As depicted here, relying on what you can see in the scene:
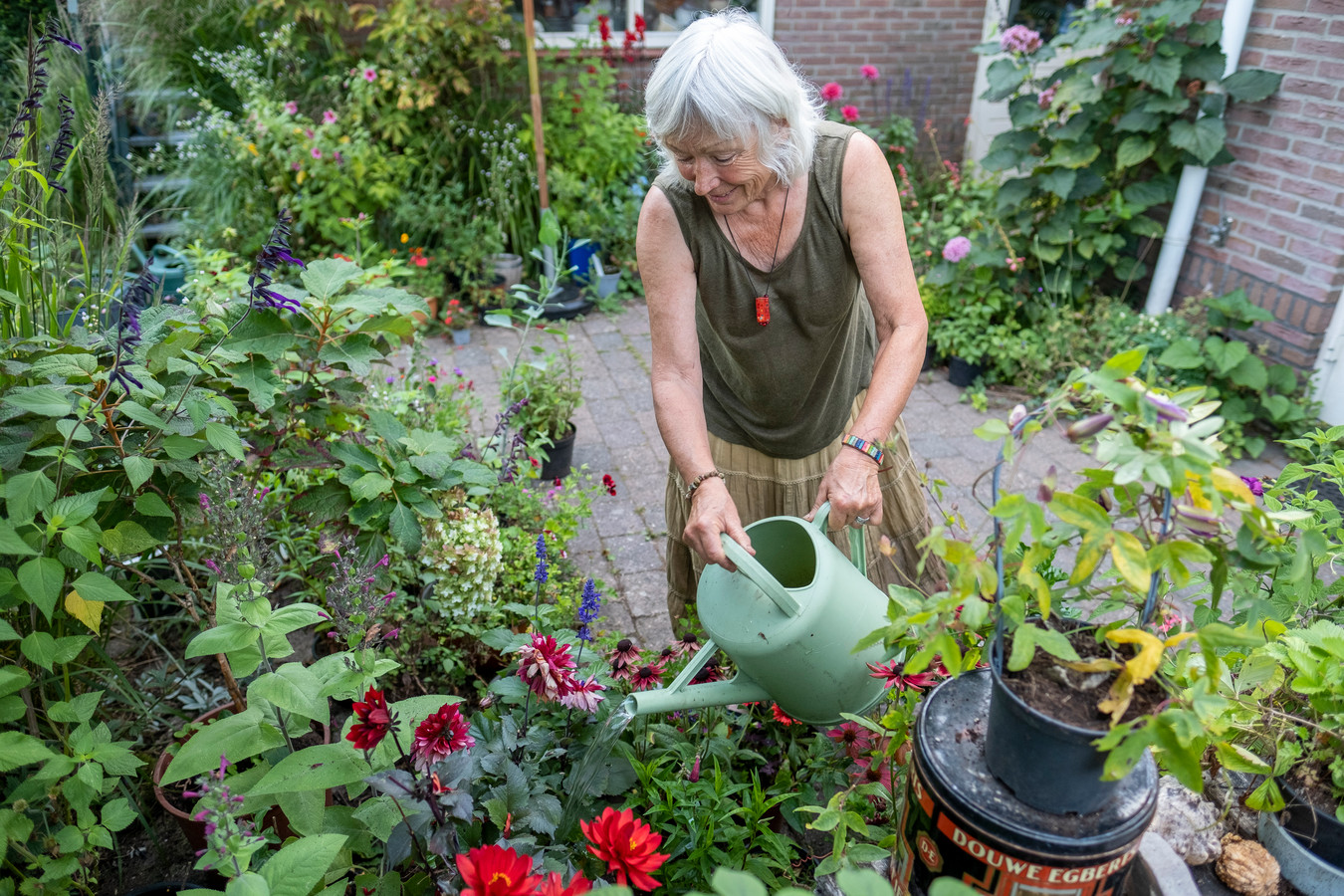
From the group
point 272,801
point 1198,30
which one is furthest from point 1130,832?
point 1198,30

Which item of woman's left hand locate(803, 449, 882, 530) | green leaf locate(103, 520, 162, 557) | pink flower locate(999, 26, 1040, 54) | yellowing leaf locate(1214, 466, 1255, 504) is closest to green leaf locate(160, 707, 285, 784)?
green leaf locate(103, 520, 162, 557)

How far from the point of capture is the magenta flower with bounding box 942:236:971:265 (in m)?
4.20

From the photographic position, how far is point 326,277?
1.67m

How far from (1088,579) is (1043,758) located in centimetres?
17

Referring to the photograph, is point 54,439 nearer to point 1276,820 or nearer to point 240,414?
point 240,414

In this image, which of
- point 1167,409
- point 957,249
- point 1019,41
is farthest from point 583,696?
point 1019,41

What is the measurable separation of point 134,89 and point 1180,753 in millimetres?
6876

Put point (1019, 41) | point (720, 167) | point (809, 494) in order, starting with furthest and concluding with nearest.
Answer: point (1019, 41), point (809, 494), point (720, 167)

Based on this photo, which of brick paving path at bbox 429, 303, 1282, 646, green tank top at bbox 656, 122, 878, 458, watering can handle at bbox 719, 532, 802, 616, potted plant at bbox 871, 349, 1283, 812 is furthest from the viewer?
brick paving path at bbox 429, 303, 1282, 646

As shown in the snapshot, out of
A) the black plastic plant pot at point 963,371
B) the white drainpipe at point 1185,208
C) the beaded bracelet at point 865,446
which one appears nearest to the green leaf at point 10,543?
the beaded bracelet at point 865,446

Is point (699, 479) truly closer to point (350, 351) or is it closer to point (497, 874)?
point (350, 351)

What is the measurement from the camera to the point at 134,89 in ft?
19.0

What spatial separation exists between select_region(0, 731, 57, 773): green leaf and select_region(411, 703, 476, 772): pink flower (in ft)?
2.10

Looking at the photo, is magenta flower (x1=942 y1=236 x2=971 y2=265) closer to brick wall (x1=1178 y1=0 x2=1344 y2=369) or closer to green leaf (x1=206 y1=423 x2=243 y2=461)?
brick wall (x1=1178 y1=0 x2=1344 y2=369)
